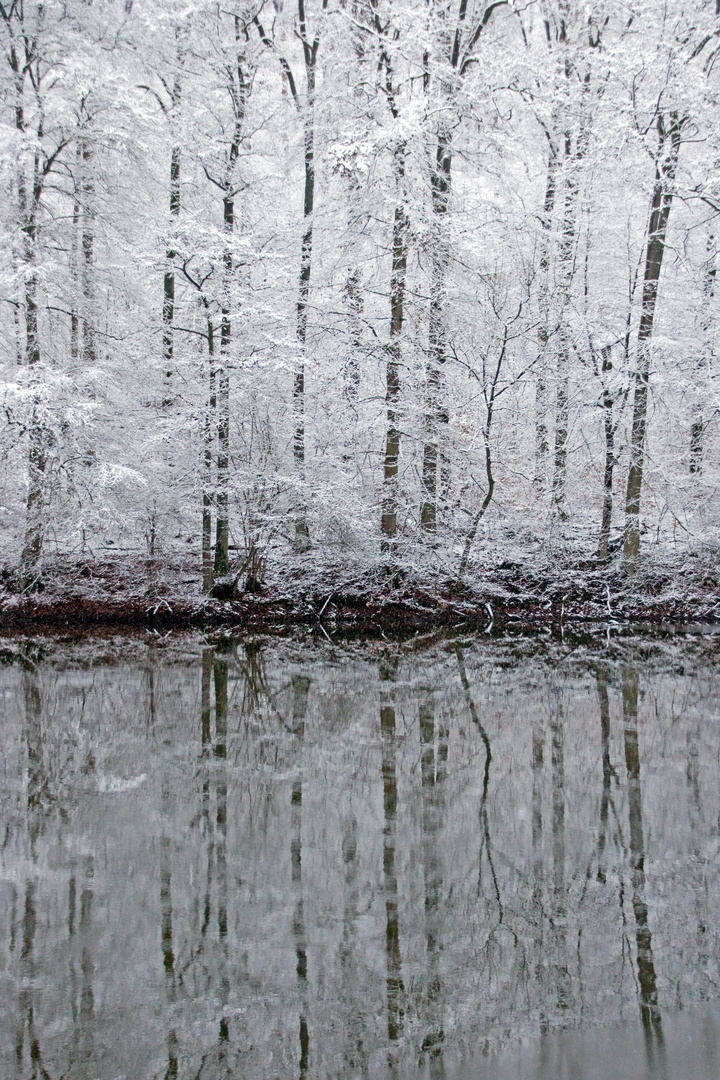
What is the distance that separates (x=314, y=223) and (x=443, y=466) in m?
5.91

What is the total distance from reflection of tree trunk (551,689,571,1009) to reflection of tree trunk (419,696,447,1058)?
630mm

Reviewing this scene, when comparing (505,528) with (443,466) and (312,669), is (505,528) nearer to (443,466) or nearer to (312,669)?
(443,466)

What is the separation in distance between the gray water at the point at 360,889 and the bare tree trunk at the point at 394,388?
21.4ft

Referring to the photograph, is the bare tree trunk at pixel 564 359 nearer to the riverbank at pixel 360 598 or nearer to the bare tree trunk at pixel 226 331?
the riverbank at pixel 360 598

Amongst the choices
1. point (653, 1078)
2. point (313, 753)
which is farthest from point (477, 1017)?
point (313, 753)

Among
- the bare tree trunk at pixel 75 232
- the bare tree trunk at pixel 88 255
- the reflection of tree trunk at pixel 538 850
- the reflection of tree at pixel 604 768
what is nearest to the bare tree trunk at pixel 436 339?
the reflection of tree at pixel 604 768

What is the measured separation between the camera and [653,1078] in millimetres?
3207

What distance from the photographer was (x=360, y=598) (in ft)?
48.5

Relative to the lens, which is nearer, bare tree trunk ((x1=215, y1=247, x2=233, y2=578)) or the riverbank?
the riverbank

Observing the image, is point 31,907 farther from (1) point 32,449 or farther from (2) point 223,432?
(2) point 223,432

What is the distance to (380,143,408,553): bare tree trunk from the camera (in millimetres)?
15047

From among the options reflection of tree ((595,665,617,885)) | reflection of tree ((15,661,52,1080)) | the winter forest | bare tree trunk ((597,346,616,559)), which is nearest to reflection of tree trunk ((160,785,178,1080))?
reflection of tree ((15,661,52,1080))

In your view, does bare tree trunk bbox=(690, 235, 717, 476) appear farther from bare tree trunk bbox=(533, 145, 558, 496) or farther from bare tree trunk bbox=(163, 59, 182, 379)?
bare tree trunk bbox=(163, 59, 182, 379)

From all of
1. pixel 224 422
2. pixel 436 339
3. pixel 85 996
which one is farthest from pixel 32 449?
pixel 85 996
